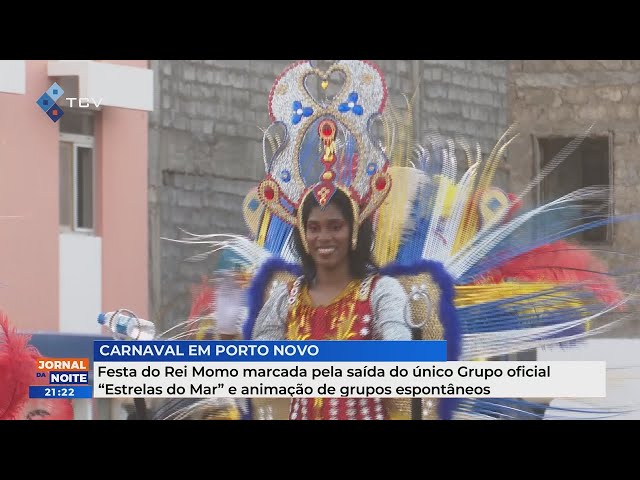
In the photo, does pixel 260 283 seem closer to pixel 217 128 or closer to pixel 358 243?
pixel 358 243

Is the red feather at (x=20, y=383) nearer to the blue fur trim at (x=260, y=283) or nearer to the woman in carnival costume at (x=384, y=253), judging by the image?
the woman in carnival costume at (x=384, y=253)

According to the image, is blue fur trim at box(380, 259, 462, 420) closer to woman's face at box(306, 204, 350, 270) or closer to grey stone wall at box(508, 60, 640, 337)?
woman's face at box(306, 204, 350, 270)

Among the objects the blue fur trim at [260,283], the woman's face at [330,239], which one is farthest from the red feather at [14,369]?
the woman's face at [330,239]

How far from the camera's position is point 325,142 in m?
10.8

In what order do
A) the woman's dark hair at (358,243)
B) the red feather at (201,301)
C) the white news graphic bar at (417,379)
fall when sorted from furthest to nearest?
1. the red feather at (201,301)
2. the woman's dark hair at (358,243)
3. the white news graphic bar at (417,379)

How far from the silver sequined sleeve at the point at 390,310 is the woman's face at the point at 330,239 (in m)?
0.26

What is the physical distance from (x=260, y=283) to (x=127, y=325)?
0.74 m

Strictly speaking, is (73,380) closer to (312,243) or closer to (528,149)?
(312,243)

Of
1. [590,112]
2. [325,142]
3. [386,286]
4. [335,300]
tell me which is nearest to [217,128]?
[325,142]

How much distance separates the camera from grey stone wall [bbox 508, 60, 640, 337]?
10.6 meters

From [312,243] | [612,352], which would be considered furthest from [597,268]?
[312,243]

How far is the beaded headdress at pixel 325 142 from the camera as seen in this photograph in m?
10.7

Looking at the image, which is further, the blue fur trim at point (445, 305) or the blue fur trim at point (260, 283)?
the blue fur trim at point (260, 283)

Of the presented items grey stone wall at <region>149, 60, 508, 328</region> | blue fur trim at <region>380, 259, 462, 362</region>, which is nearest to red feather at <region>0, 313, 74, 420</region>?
grey stone wall at <region>149, 60, 508, 328</region>
